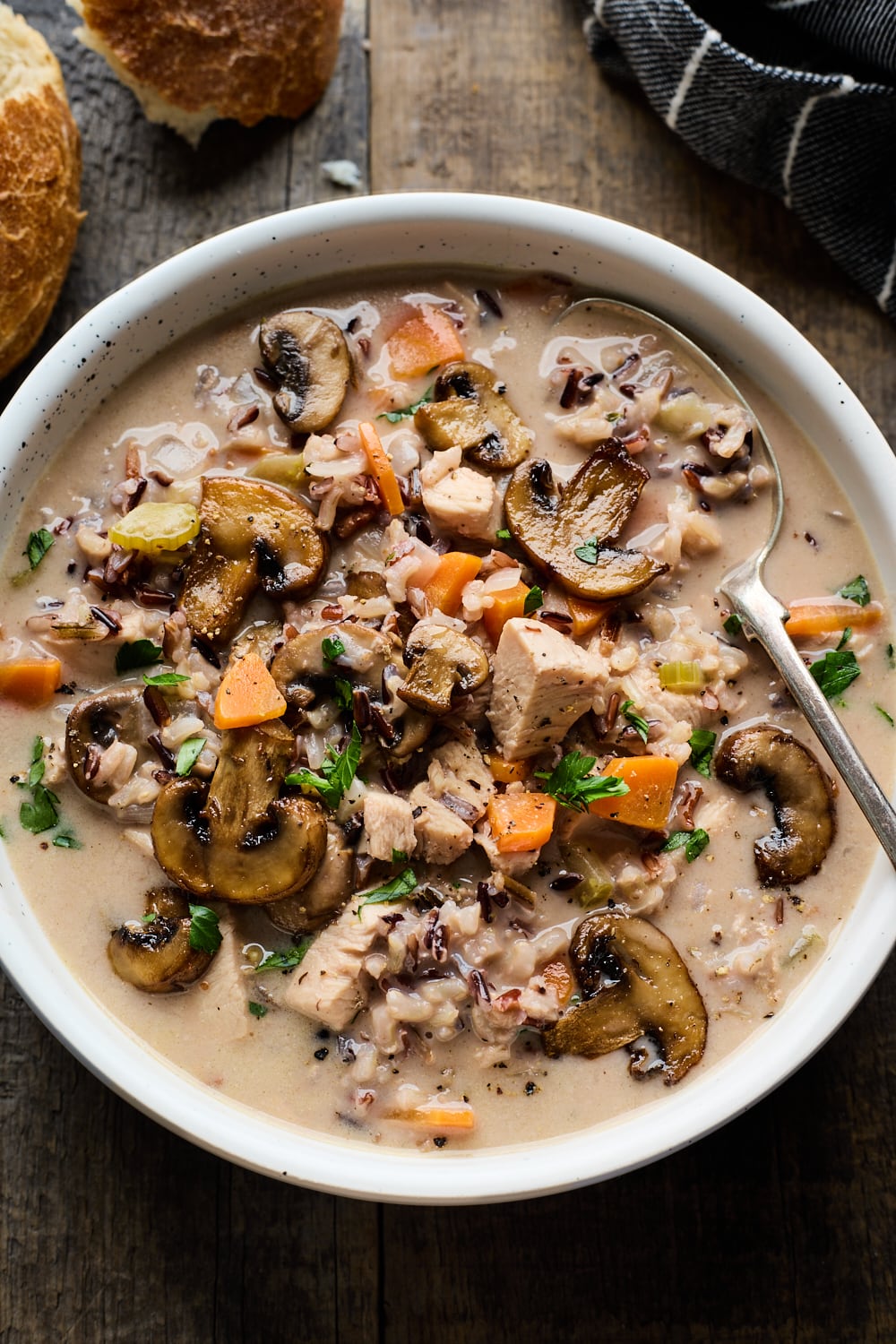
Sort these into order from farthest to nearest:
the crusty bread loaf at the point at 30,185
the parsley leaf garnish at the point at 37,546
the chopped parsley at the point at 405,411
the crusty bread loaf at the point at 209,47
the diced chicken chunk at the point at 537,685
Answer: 1. the crusty bread loaf at the point at 209,47
2. the crusty bread loaf at the point at 30,185
3. the chopped parsley at the point at 405,411
4. the parsley leaf garnish at the point at 37,546
5. the diced chicken chunk at the point at 537,685

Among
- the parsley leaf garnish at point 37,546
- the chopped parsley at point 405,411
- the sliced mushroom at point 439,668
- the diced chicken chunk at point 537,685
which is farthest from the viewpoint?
the chopped parsley at point 405,411

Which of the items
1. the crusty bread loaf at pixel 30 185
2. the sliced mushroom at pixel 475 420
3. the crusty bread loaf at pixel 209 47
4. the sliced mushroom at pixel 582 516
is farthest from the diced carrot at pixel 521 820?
the crusty bread loaf at pixel 209 47

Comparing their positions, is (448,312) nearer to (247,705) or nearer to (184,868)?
(247,705)

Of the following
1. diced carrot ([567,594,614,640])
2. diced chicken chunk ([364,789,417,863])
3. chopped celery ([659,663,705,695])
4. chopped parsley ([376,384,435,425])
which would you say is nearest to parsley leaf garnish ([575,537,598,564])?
diced carrot ([567,594,614,640])

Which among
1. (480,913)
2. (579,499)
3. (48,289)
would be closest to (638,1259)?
(480,913)

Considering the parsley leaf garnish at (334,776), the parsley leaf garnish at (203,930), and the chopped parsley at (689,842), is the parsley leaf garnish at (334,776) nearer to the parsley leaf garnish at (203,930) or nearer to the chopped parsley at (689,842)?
the parsley leaf garnish at (203,930)

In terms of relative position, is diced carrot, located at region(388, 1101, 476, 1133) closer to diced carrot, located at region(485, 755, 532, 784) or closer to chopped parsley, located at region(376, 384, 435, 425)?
diced carrot, located at region(485, 755, 532, 784)
